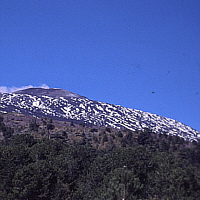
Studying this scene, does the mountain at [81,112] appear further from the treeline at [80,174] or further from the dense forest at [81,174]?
the treeline at [80,174]

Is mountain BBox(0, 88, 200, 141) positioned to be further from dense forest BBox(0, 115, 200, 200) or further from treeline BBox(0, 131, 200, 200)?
treeline BBox(0, 131, 200, 200)

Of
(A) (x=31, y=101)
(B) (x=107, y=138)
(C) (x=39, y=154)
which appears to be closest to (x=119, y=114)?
(A) (x=31, y=101)

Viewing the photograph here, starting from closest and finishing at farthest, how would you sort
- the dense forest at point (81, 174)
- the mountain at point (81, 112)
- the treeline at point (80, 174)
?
the dense forest at point (81, 174)
the treeline at point (80, 174)
the mountain at point (81, 112)

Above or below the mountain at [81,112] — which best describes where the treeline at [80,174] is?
below

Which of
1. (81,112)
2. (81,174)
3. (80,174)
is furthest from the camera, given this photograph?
(81,112)

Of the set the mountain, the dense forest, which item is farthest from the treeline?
the mountain

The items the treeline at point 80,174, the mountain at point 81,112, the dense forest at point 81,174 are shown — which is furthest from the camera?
the mountain at point 81,112

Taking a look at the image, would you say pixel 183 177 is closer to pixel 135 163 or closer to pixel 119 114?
pixel 135 163

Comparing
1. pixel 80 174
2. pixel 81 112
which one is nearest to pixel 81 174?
pixel 80 174

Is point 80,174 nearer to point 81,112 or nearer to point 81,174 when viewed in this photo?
point 81,174

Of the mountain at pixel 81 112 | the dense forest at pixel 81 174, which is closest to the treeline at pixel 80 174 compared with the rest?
the dense forest at pixel 81 174

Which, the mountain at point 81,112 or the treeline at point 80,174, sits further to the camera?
the mountain at point 81,112
